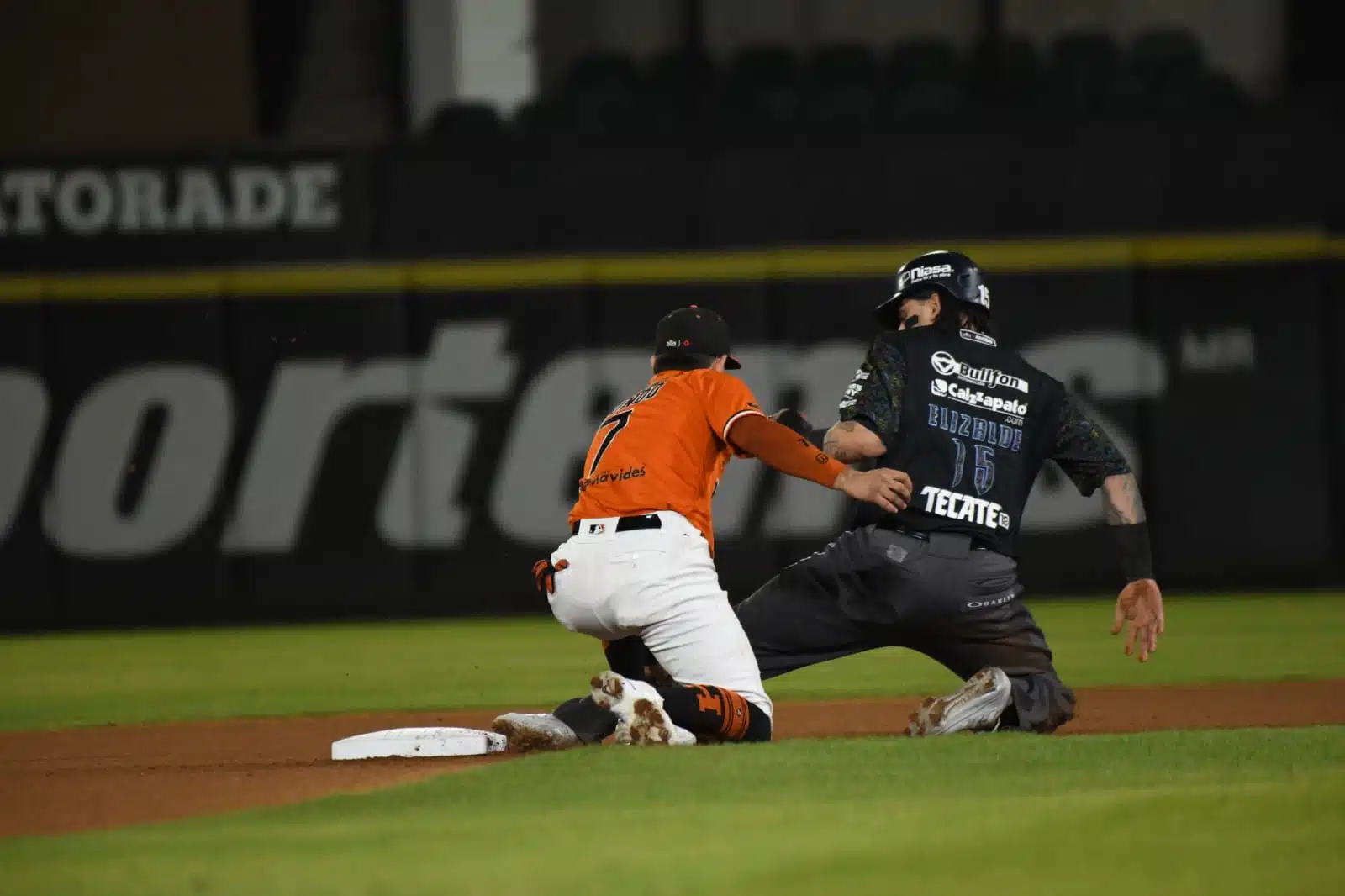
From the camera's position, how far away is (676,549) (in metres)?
5.62

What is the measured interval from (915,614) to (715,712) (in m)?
0.89

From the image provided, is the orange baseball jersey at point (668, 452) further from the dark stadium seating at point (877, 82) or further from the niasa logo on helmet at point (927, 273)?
the dark stadium seating at point (877, 82)

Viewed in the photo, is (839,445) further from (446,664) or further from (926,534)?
(446,664)

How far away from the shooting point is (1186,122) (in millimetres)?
12812

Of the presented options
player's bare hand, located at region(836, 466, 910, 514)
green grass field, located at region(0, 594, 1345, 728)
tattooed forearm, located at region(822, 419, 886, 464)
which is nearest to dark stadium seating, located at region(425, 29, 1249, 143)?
green grass field, located at region(0, 594, 1345, 728)

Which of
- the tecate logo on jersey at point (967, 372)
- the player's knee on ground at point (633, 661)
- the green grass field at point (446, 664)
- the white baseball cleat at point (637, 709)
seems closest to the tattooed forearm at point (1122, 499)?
the tecate logo on jersey at point (967, 372)

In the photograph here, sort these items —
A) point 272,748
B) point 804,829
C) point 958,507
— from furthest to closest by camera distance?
point 272,748 < point 958,507 < point 804,829

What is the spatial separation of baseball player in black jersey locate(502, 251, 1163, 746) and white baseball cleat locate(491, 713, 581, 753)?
1.04 feet

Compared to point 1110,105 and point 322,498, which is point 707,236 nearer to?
point 322,498

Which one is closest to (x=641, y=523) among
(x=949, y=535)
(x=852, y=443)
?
(x=852, y=443)

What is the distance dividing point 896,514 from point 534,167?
7.15 meters

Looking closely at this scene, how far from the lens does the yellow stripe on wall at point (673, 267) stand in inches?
498

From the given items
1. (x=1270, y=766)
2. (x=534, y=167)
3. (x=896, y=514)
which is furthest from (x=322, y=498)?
(x=1270, y=766)

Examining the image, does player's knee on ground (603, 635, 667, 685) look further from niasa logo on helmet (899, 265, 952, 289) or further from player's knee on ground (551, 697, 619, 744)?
niasa logo on helmet (899, 265, 952, 289)
